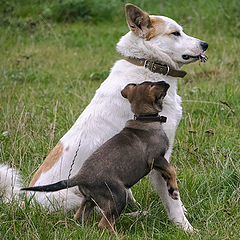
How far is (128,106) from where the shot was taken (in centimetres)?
430

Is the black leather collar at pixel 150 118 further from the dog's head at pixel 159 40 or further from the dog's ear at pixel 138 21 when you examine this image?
the dog's ear at pixel 138 21

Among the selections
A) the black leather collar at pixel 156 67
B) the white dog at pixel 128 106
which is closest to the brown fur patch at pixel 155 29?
the white dog at pixel 128 106

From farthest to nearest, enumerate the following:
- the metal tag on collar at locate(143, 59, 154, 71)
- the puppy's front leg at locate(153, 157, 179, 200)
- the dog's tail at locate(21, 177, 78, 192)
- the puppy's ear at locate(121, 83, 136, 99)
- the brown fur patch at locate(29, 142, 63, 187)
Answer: the metal tag on collar at locate(143, 59, 154, 71), the brown fur patch at locate(29, 142, 63, 187), the puppy's ear at locate(121, 83, 136, 99), the puppy's front leg at locate(153, 157, 179, 200), the dog's tail at locate(21, 177, 78, 192)

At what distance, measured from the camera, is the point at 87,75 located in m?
8.90

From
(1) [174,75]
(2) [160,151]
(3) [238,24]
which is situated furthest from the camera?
(3) [238,24]

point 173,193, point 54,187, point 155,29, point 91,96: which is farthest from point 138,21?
point 91,96

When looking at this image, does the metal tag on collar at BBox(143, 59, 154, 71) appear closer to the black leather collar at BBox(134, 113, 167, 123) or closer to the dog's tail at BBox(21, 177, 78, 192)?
the black leather collar at BBox(134, 113, 167, 123)

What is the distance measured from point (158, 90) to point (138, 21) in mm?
841

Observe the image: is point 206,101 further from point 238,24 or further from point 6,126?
point 238,24

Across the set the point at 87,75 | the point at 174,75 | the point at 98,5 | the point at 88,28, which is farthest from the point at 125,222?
the point at 98,5

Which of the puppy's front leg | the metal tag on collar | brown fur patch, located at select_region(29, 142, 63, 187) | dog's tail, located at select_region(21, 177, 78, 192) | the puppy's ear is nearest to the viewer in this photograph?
dog's tail, located at select_region(21, 177, 78, 192)

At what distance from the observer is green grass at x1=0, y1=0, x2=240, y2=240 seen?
13.1ft

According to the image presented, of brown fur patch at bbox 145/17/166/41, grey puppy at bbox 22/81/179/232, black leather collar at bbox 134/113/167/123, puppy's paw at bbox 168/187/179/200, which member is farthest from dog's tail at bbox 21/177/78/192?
brown fur patch at bbox 145/17/166/41

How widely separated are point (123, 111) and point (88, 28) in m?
7.61
